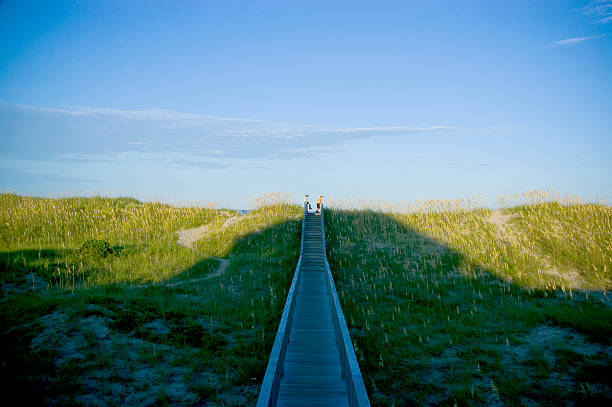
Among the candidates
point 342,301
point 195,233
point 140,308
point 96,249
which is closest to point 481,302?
point 342,301

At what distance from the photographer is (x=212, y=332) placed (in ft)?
40.5

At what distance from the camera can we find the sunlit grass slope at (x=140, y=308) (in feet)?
29.5

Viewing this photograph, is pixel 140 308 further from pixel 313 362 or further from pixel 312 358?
pixel 313 362

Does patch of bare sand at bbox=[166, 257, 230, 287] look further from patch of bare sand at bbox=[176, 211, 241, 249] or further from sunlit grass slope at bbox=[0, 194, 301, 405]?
patch of bare sand at bbox=[176, 211, 241, 249]

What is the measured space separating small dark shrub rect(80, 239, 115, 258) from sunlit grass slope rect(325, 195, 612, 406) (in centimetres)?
1215

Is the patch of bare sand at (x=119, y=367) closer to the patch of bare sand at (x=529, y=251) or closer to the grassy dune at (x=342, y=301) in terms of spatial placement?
the grassy dune at (x=342, y=301)

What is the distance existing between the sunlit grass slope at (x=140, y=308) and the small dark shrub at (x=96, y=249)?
2.9 inches

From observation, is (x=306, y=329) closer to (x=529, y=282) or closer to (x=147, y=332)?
(x=147, y=332)

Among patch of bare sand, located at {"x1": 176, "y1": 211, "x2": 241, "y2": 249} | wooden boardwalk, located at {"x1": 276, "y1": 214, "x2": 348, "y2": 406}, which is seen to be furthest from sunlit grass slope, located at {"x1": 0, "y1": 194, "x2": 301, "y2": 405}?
wooden boardwalk, located at {"x1": 276, "y1": 214, "x2": 348, "y2": 406}

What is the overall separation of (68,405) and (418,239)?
21582mm

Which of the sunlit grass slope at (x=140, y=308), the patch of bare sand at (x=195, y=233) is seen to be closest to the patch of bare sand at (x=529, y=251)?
the sunlit grass slope at (x=140, y=308)

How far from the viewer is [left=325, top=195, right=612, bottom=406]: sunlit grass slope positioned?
31.5 feet

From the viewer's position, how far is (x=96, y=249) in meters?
21.9

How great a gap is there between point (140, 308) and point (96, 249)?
995 centimetres
